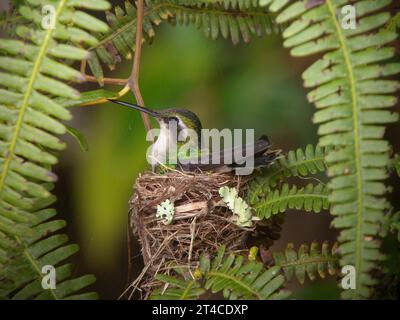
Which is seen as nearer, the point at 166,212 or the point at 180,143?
the point at 166,212

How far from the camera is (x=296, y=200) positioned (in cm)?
182

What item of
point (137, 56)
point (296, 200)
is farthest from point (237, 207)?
point (137, 56)

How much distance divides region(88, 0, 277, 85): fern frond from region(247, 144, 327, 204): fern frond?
1.93 feet

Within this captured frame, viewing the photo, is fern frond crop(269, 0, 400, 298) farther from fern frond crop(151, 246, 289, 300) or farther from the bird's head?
the bird's head

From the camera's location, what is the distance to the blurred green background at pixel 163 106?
303 cm

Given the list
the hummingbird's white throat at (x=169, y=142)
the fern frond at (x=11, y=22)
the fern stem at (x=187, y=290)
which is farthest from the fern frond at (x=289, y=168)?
the fern frond at (x=11, y=22)

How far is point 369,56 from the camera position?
1248 mm

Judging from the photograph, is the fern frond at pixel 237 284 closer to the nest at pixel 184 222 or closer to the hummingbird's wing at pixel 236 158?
the nest at pixel 184 222

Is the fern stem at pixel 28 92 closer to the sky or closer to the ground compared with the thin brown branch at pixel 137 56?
closer to the ground

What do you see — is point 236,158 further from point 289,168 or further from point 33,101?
point 33,101

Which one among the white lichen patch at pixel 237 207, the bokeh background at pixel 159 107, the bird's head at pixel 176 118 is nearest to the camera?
the white lichen patch at pixel 237 207

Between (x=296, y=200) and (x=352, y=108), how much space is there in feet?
2.09

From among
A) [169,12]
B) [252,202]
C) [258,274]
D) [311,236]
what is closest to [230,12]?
[169,12]

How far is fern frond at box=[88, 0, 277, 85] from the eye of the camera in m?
2.17
